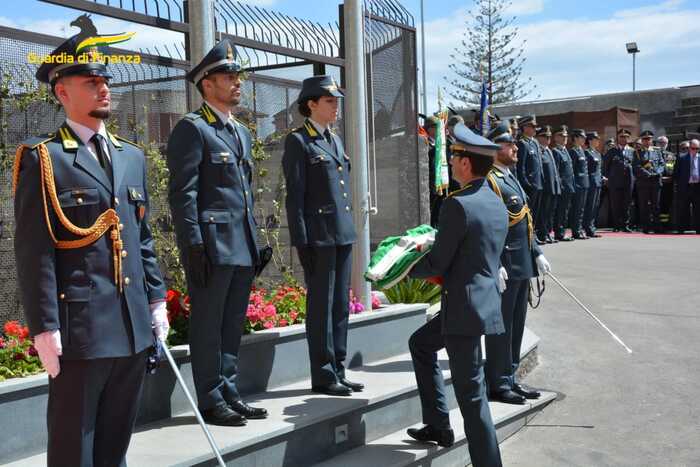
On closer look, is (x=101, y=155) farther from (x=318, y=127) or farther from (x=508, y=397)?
(x=508, y=397)

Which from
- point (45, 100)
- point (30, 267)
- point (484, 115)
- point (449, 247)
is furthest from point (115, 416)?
point (484, 115)

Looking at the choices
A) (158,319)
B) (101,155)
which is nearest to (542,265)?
(158,319)

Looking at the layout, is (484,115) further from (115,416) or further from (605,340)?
(115,416)

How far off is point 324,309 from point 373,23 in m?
3.70

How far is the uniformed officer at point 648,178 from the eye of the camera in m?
17.1

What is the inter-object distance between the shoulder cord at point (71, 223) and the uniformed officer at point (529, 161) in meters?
11.2

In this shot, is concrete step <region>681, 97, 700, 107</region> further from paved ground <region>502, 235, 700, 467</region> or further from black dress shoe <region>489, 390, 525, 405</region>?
black dress shoe <region>489, 390, 525, 405</region>

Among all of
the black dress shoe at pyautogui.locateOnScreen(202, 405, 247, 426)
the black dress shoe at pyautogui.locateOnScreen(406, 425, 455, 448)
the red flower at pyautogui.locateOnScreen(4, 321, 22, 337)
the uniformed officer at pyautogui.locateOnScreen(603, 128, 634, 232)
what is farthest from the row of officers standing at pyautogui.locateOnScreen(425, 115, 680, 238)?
the red flower at pyautogui.locateOnScreen(4, 321, 22, 337)

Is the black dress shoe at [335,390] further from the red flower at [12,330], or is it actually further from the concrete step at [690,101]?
the concrete step at [690,101]

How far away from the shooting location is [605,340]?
26.1 feet

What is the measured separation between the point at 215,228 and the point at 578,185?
40.5 feet

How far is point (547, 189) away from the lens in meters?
14.6

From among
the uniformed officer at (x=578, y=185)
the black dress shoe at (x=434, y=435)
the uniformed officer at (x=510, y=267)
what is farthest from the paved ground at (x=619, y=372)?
the uniformed officer at (x=578, y=185)

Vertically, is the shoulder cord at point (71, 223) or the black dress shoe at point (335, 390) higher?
the shoulder cord at point (71, 223)
